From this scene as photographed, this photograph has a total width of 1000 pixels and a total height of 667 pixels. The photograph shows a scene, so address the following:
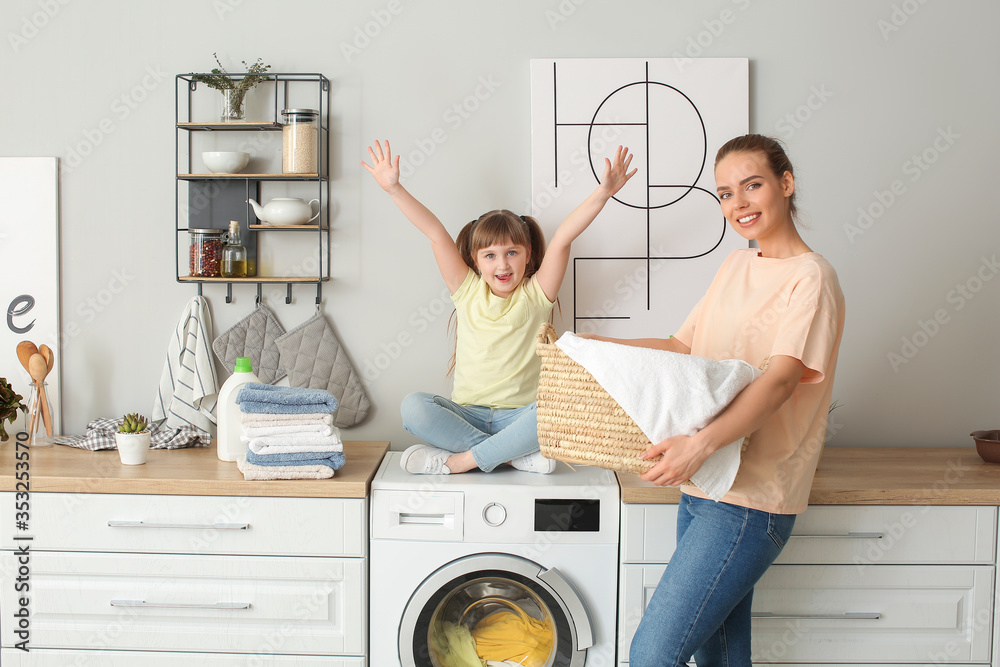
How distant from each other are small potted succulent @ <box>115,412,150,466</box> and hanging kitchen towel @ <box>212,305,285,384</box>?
1.14ft

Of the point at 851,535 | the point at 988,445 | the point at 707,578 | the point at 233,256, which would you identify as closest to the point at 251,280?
the point at 233,256

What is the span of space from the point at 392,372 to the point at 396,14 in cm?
103

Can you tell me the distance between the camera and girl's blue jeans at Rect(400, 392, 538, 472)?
174cm

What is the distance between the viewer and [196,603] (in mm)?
1703

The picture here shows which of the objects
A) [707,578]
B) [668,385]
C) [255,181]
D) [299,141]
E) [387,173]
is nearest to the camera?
[668,385]

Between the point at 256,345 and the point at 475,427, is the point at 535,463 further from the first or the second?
the point at 256,345

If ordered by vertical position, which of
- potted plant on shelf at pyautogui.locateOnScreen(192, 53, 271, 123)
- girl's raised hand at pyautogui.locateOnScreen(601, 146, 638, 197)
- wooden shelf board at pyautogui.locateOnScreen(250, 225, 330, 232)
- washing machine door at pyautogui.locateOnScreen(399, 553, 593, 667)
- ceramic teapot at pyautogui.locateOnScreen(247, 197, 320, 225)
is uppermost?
potted plant on shelf at pyautogui.locateOnScreen(192, 53, 271, 123)

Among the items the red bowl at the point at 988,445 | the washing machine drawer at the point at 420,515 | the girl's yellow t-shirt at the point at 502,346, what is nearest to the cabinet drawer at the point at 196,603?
the washing machine drawer at the point at 420,515

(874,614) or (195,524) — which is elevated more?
(195,524)

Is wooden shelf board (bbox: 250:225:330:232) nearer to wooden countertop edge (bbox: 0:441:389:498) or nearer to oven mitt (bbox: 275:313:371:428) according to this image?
oven mitt (bbox: 275:313:371:428)

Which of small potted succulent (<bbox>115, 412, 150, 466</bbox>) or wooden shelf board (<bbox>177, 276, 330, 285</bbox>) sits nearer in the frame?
small potted succulent (<bbox>115, 412, 150, 466</bbox>)

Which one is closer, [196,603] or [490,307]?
[196,603]

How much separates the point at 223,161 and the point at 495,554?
128cm

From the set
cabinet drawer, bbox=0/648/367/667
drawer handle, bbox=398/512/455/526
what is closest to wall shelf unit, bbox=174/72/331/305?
drawer handle, bbox=398/512/455/526
